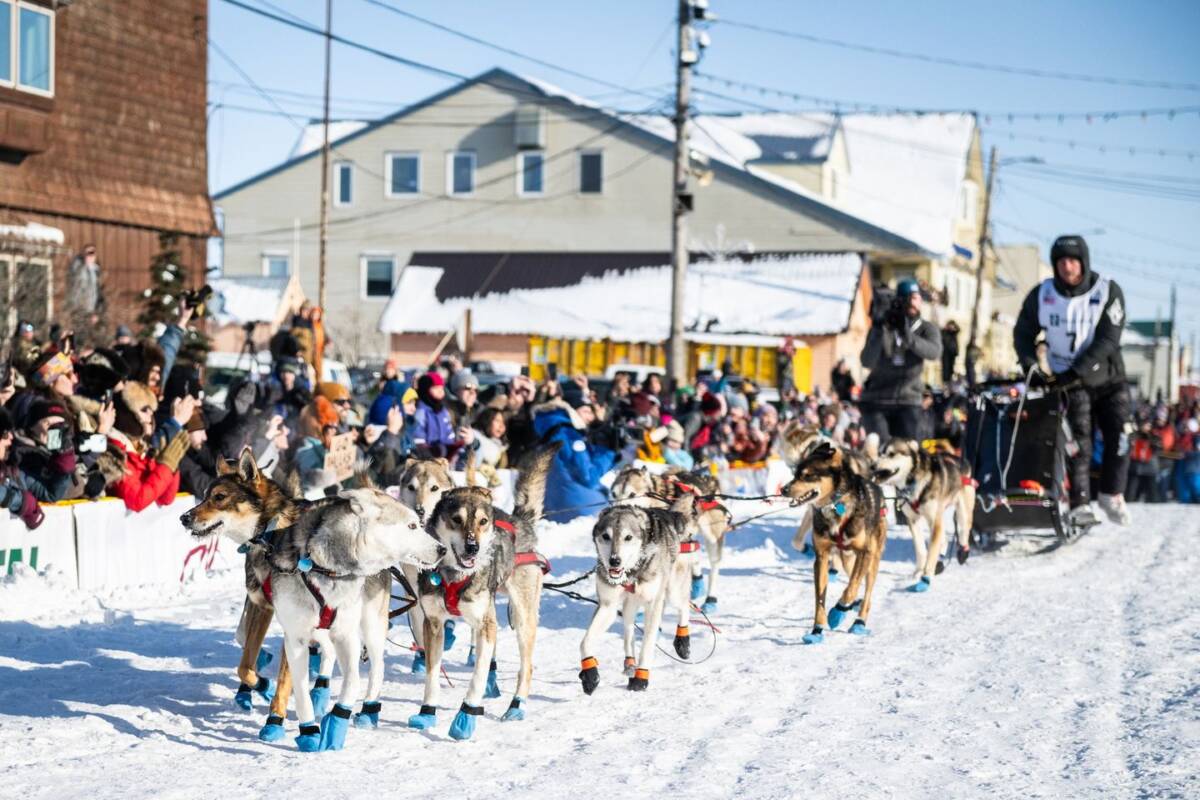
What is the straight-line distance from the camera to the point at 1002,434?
1104 centimetres

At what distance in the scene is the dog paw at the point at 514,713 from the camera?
5910 millimetres

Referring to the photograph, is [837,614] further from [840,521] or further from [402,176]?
[402,176]

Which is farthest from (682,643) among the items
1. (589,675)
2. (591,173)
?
(591,173)

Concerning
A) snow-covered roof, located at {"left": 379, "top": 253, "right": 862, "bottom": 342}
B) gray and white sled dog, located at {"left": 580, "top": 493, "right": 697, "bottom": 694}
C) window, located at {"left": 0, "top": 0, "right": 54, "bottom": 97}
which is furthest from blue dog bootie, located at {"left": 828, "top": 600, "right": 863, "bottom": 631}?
snow-covered roof, located at {"left": 379, "top": 253, "right": 862, "bottom": 342}

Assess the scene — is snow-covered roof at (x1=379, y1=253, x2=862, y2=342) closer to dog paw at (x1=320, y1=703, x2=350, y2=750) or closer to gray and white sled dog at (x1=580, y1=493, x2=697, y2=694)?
gray and white sled dog at (x1=580, y1=493, x2=697, y2=694)

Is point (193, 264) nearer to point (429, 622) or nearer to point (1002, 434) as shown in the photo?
point (1002, 434)

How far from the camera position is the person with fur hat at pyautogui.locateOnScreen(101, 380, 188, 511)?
8672 millimetres

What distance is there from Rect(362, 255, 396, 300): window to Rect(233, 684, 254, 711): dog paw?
34.1m

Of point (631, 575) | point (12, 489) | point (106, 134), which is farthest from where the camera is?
point (106, 134)

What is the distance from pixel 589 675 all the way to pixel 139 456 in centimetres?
389

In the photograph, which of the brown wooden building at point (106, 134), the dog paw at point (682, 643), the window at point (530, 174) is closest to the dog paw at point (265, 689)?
the dog paw at point (682, 643)

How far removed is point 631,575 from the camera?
6.56m

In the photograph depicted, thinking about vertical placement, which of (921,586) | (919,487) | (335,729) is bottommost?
(921,586)

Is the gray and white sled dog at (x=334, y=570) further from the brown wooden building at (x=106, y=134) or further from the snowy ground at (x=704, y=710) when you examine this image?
the brown wooden building at (x=106, y=134)
